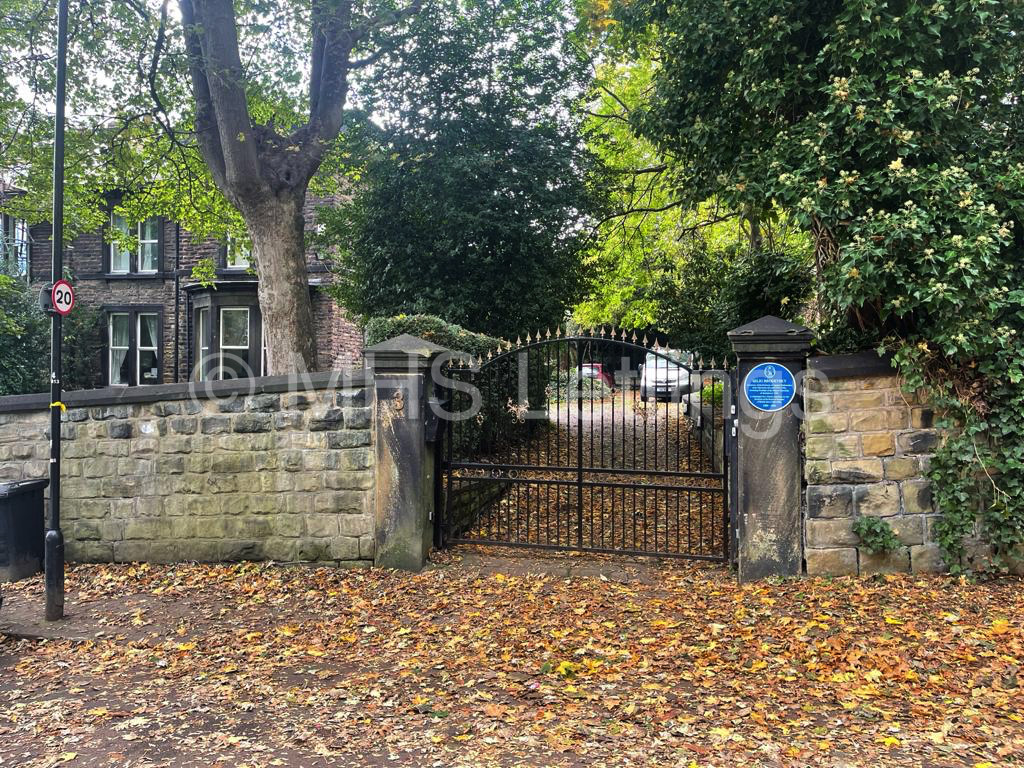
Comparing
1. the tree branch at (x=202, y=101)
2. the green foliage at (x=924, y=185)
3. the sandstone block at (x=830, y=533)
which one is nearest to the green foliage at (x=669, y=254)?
the green foliage at (x=924, y=185)

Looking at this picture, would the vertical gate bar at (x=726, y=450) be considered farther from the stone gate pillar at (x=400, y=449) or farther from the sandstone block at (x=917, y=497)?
the stone gate pillar at (x=400, y=449)

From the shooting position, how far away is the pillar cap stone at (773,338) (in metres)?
5.80

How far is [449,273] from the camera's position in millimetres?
11906

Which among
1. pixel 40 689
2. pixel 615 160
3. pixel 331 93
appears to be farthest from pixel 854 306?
pixel 615 160

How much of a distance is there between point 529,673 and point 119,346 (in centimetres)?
1974

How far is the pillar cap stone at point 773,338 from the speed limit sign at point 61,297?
17.3 feet

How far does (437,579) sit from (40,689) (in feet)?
9.63

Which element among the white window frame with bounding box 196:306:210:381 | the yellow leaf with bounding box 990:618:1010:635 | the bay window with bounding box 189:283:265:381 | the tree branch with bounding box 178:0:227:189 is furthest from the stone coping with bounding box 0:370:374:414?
the white window frame with bounding box 196:306:210:381

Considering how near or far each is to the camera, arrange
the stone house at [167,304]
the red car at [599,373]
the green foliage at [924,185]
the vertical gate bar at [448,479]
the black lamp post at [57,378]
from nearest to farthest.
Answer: the green foliage at [924,185] → the black lamp post at [57,378] → the red car at [599,373] → the vertical gate bar at [448,479] → the stone house at [167,304]

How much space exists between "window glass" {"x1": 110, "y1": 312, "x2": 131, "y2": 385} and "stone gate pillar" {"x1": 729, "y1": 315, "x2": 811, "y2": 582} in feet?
63.0

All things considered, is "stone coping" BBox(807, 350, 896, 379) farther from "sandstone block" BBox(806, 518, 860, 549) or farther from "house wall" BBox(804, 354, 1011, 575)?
"sandstone block" BBox(806, 518, 860, 549)

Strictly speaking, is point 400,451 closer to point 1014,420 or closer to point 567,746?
point 567,746

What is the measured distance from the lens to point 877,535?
5750 mm

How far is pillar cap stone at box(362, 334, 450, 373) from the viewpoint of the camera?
6578 mm
